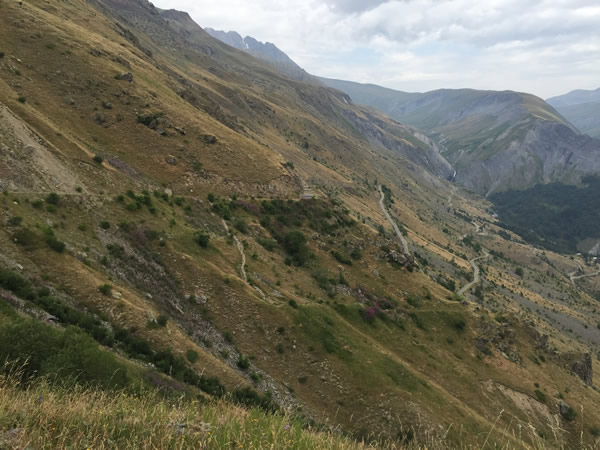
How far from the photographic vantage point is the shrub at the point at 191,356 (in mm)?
27719

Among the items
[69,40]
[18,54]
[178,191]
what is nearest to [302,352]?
[178,191]

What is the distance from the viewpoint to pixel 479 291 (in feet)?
389

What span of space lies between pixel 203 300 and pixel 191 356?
31.6 ft

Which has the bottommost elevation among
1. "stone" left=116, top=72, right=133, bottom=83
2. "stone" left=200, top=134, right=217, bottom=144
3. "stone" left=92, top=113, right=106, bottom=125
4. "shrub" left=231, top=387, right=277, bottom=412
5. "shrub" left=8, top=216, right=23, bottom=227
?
"shrub" left=231, top=387, right=277, bottom=412

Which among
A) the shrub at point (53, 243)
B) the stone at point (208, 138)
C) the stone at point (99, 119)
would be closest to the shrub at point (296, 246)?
the stone at point (208, 138)

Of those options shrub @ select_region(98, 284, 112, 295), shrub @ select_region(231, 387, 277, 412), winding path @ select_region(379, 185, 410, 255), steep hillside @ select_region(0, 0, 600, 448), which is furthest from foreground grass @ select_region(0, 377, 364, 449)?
winding path @ select_region(379, 185, 410, 255)

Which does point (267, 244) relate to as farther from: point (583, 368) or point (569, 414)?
point (583, 368)

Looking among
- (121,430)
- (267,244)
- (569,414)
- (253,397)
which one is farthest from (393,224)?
(121,430)

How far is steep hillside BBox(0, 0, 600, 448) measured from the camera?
15048 mm

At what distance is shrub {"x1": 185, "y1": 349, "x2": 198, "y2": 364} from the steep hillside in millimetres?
101

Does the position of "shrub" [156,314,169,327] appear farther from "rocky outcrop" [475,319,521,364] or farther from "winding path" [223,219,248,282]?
"rocky outcrop" [475,319,521,364]

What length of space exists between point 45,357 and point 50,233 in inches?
652

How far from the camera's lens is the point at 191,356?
27906 millimetres

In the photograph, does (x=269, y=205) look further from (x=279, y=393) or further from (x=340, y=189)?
(x=340, y=189)
